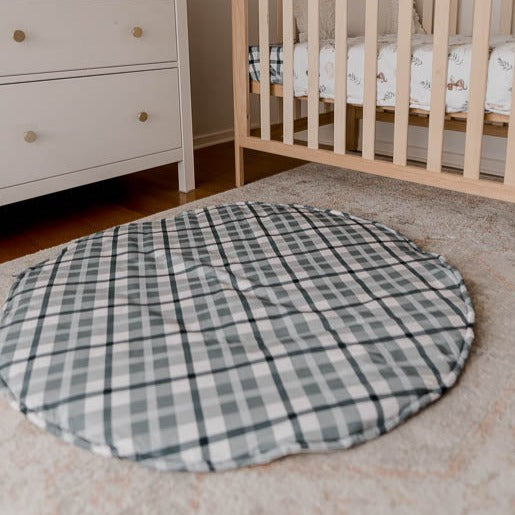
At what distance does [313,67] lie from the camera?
181 centimetres

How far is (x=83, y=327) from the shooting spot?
1081 millimetres

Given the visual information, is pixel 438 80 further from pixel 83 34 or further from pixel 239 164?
pixel 83 34

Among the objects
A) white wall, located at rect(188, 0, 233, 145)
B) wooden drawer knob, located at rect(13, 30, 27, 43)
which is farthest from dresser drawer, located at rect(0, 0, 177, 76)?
white wall, located at rect(188, 0, 233, 145)

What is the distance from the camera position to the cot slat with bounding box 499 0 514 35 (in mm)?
2037

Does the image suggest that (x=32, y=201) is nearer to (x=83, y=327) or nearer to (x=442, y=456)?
(x=83, y=327)

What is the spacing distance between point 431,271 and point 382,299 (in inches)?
7.2

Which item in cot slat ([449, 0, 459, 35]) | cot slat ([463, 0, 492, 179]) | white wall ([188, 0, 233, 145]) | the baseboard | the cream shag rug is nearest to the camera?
the cream shag rug

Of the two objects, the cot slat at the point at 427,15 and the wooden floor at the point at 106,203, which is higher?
the cot slat at the point at 427,15

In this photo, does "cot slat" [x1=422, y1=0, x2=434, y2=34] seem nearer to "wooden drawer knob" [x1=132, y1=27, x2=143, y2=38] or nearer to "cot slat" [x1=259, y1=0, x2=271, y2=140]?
"cot slat" [x1=259, y1=0, x2=271, y2=140]

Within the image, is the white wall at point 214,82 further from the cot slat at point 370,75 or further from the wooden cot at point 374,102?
the cot slat at point 370,75

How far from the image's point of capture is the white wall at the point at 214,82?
8.00 feet

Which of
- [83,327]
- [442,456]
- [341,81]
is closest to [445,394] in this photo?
[442,456]

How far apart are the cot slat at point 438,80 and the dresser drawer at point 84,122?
2.67 feet

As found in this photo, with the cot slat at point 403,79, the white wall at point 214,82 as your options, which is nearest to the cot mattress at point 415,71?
the cot slat at point 403,79
